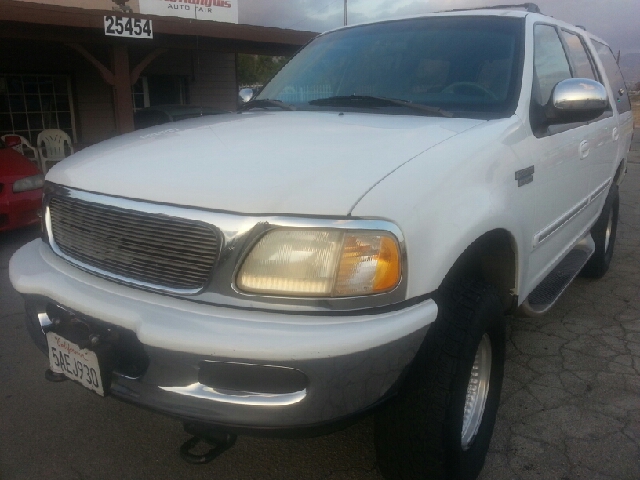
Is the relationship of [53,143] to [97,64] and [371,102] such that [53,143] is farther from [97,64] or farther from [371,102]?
[371,102]

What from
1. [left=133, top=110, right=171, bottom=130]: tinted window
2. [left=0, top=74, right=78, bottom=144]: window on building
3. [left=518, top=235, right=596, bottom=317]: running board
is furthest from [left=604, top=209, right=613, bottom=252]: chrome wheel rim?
[left=0, top=74, right=78, bottom=144]: window on building

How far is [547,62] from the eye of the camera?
2.98 metres

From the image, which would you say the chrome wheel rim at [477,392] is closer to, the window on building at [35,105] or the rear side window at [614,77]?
the rear side window at [614,77]

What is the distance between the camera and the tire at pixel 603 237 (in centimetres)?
432

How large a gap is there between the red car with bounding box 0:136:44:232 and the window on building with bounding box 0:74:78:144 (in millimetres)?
6575

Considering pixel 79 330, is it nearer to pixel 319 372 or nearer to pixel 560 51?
pixel 319 372

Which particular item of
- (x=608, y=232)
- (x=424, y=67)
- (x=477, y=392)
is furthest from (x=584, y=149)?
(x=608, y=232)

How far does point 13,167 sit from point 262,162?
16.5ft

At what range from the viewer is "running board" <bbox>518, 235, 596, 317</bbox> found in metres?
2.80

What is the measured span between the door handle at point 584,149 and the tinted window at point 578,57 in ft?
1.62

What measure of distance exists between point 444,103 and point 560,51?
3.59 feet

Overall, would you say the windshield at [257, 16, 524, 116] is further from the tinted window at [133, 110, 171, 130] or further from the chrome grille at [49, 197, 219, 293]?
the tinted window at [133, 110, 171, 130]

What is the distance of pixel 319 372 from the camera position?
154cm

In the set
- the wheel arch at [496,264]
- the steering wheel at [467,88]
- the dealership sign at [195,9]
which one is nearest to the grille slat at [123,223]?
the wheel arch at [496,264]
